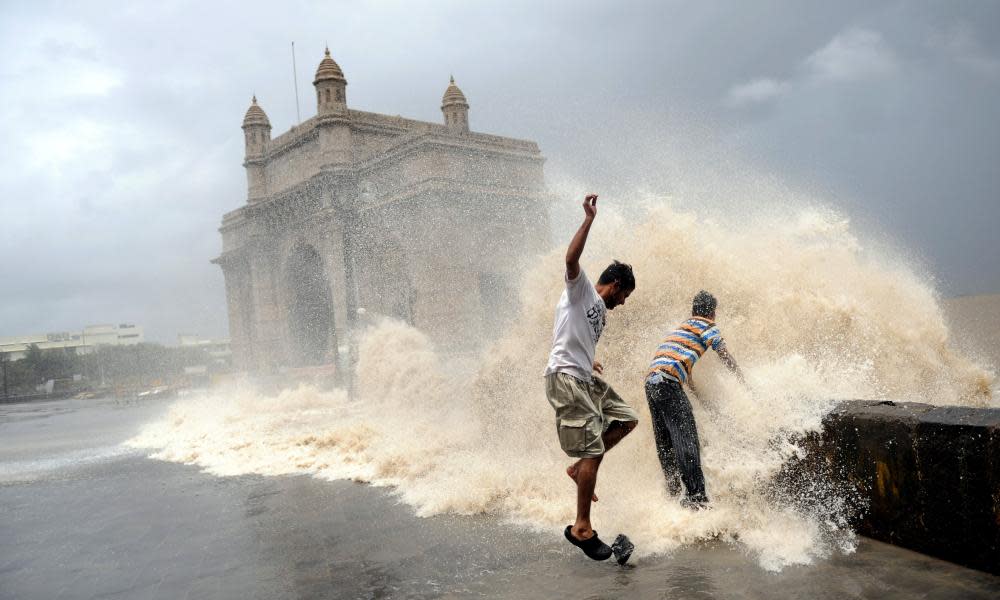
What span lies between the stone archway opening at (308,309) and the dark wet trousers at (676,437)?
30381mm

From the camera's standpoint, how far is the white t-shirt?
123 inches

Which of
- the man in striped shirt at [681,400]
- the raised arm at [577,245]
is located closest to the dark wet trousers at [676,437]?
the man in striped shirt at [681,400]

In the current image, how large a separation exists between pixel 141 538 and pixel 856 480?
15.2 ft

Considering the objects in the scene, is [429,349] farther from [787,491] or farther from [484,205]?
[484,205]

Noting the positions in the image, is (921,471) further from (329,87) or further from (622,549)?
(329,87)

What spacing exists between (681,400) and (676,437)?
201 mm

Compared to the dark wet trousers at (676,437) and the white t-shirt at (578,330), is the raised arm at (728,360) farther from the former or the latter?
the white t-shirt at (578,330)

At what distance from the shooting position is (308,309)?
116 feet

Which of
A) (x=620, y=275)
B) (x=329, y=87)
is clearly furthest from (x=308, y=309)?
(x=620, y=275)

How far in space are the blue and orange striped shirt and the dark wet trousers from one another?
66 millimetres

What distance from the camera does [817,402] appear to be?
3.86 meters

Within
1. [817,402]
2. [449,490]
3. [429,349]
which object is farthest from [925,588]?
[429,349]

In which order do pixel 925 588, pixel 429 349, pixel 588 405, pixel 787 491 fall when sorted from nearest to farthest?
pixel 925 588 → pixel 588 405 → pixel 787 491 → pixel 429 349

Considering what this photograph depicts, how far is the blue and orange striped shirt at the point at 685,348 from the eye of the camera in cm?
376
